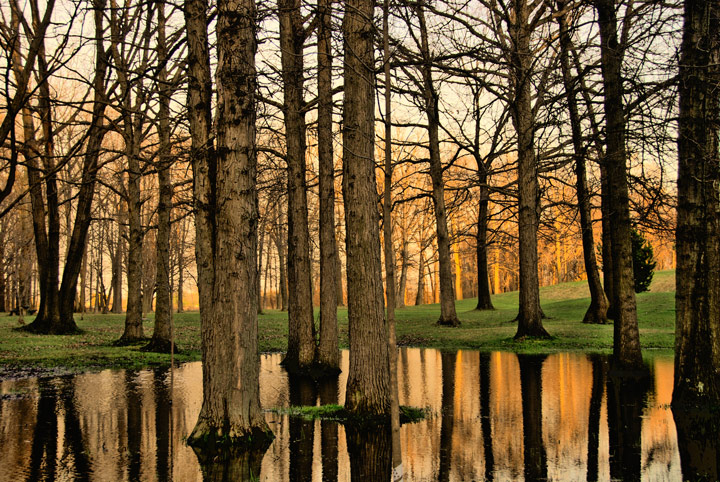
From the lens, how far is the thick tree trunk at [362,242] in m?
9.63

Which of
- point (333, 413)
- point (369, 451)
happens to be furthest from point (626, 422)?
point (333, 413)

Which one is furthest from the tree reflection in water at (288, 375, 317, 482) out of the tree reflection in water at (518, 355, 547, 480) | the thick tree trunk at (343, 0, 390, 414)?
the tree reflection in water at (518, 355, 547, 480)

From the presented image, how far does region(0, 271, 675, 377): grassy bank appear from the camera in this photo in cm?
1811

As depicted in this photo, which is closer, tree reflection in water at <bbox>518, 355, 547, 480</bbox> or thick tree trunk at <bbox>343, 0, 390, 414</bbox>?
tree reflection in water at <bbox>518, 355, 547, 480</bbox>

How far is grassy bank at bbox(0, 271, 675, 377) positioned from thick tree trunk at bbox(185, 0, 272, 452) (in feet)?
32.1

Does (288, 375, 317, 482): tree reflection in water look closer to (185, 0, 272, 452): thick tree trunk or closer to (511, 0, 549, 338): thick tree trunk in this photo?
(185, 0, 272, 452): thick tree trunk

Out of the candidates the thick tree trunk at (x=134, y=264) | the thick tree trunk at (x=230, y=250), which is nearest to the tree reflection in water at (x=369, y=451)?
the thick tree trunk at (x=230, y=250)

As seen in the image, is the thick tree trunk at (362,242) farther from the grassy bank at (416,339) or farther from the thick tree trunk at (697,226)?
the grassy bank at (416,339)

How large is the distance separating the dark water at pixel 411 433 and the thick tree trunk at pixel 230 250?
0.57 m

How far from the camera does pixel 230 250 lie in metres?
8.35

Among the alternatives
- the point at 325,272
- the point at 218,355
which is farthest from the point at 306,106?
the point at 218,355

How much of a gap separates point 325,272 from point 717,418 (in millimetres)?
8646

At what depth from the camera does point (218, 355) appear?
27.4 ft

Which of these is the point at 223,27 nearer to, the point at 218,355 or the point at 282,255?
the point at 218,355
